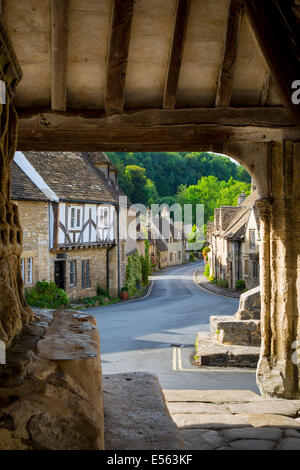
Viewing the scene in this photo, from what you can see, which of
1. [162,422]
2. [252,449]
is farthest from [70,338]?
[252,449]

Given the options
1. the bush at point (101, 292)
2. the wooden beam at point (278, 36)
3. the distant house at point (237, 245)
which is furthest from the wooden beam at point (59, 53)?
the bush at point (101, 292)

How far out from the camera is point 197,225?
60.0 metres

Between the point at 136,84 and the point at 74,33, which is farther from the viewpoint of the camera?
the point at 136,84

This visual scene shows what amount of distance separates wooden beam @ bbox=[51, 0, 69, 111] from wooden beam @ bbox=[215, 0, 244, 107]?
1605mm

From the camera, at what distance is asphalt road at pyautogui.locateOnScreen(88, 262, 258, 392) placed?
9.95m

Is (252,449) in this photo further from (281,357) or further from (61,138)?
(61,138)

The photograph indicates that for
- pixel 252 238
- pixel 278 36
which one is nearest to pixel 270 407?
pixel 278 36

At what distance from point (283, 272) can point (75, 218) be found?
1621 centimetres

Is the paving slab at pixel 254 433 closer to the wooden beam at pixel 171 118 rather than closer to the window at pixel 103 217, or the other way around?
the wooden beam at pixel 171 118

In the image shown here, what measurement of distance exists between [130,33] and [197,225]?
56.3 meters

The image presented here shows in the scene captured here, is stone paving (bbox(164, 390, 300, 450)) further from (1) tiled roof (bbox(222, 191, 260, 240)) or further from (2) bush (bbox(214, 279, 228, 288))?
(2) bush (bbox(214, 279, 228, 288))

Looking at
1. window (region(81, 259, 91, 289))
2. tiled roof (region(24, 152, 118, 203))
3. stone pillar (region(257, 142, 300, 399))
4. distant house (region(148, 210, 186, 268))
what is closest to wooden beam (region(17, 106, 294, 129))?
stone pillar (region(257, 142, 300, 399))

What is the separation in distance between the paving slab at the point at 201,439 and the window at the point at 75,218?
674 inches

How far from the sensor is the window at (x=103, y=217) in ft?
73.9
